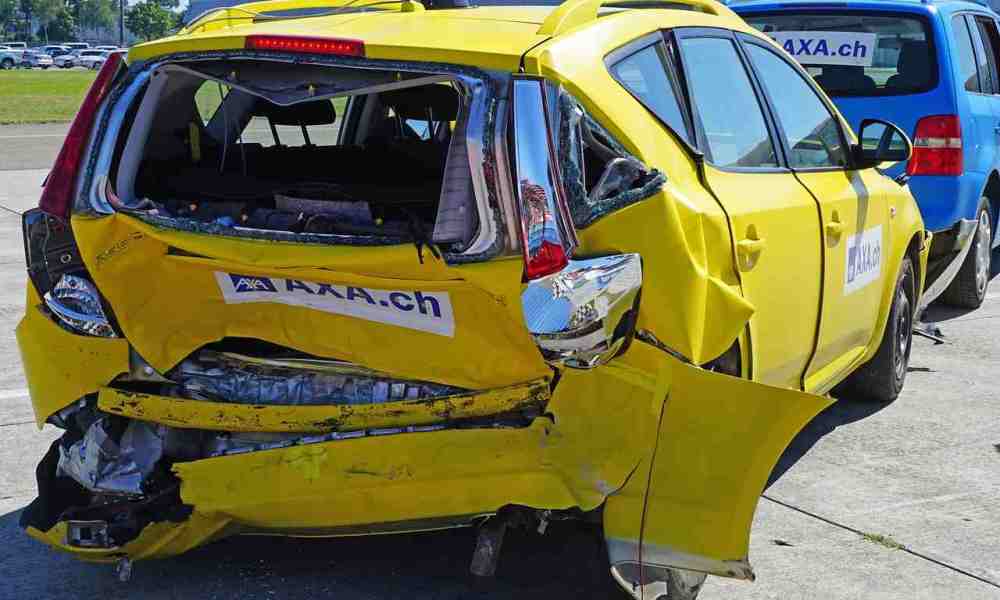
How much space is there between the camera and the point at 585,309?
3273 mm

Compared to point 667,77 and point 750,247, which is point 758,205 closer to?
point 750,247

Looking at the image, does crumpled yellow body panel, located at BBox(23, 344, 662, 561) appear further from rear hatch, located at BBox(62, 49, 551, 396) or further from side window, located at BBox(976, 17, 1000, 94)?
side window, located at BBox(976, 17, 1000, 94)

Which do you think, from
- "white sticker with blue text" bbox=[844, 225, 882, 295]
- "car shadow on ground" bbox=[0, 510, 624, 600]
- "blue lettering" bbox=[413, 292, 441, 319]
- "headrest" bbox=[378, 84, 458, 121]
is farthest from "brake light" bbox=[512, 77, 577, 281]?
"white sticker with blue text" bbox=[844, 225, 882, 295]

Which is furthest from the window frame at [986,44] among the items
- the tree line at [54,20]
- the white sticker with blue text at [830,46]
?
the tree line at [54,20]

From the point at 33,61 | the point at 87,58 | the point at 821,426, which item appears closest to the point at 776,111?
the point at 821,426

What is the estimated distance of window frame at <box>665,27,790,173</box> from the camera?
4.18 m

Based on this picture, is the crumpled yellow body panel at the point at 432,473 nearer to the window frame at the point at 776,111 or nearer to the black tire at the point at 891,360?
the window frame at the point at 776,111

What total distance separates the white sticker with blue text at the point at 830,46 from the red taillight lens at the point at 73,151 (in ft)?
16.7

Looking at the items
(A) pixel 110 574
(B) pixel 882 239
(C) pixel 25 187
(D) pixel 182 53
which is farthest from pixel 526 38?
(C) pixel 25 187

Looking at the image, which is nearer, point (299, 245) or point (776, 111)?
point (299, 245)

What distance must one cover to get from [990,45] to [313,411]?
285 inches

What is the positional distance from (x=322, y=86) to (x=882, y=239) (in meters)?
2.83

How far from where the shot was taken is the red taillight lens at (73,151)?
394cm

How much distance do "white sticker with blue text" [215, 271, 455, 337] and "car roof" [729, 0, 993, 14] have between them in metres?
Result: 5.57
